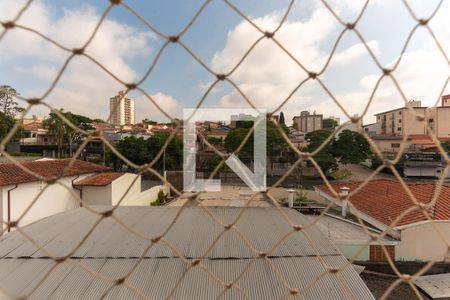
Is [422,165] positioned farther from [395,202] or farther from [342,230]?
[342,230]

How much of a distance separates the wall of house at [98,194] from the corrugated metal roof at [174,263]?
279 centimetres

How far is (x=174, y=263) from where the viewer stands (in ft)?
6.18

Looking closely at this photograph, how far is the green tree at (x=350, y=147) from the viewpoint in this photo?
9.96m

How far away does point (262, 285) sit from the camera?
5.55ft

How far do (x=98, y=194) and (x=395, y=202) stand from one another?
506cm

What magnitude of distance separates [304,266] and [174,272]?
2.71 ft

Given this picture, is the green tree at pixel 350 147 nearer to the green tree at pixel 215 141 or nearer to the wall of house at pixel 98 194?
the green tree at pixel 215 141

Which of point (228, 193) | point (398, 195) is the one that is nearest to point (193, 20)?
point (398, 195)

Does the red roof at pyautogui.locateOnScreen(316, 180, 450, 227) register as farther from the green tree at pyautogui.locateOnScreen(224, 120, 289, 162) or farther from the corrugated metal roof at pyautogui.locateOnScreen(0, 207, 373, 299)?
the green tree at pyautogui.locateOnScreen(224, 120, 289, 162)

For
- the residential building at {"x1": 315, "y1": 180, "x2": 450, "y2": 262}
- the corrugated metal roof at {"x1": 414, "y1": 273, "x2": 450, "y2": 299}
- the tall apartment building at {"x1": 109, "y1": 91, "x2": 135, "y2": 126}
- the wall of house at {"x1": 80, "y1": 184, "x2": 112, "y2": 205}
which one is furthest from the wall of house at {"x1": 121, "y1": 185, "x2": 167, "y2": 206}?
the corrugated metal roof at {"x1": 414, "y1": 273, "x2": 450, "y2": 299}

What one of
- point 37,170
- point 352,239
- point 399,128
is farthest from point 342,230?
point 399,128

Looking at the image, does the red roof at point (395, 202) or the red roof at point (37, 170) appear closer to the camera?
the red roof at point (395, 202)

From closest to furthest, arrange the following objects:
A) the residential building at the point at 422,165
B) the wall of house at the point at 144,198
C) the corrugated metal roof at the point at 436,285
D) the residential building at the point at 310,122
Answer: the corrugated metal roof at the point at 436,285
the wall of house at the point at 144,198
the residential building at the point at 422,165
the residential building at the point at 310,122

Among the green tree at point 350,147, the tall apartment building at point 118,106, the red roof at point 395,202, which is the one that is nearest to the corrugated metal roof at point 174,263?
the tall apartment building at point 118,106
